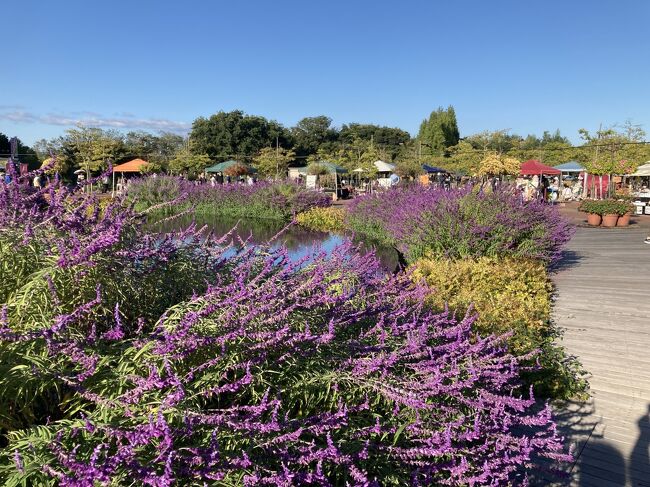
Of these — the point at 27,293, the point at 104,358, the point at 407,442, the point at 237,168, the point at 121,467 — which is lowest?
the point at 407,442

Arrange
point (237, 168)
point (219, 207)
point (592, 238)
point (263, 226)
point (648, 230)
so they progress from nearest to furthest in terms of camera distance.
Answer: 1. point (592, 238)
2. point (648, 230)
3. point (263, 226)
4. point (219, 207)
5. point (237, 168)

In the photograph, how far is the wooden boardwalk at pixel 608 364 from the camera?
9.74 feet

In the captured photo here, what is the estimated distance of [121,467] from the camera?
4.00 feet

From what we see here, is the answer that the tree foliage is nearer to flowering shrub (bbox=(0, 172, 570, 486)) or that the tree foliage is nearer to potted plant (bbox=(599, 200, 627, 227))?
potted plant (bbox=(599, 200, 627, 227))

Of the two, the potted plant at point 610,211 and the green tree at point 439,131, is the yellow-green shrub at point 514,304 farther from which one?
the green tree at point 439,131

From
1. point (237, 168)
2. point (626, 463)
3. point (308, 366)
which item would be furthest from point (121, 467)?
point (237, 168)

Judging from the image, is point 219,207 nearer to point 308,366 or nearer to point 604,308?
point 604,308

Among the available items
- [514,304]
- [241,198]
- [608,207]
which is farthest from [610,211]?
[241,198]

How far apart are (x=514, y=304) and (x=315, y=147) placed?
240 feet

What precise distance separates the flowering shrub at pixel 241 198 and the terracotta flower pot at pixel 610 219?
10370 millimetres

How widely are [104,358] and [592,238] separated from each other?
1447 cm

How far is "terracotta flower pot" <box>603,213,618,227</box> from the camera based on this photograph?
16408mm

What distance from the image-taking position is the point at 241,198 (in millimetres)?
21312

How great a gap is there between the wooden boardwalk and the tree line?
2057 centimetres
